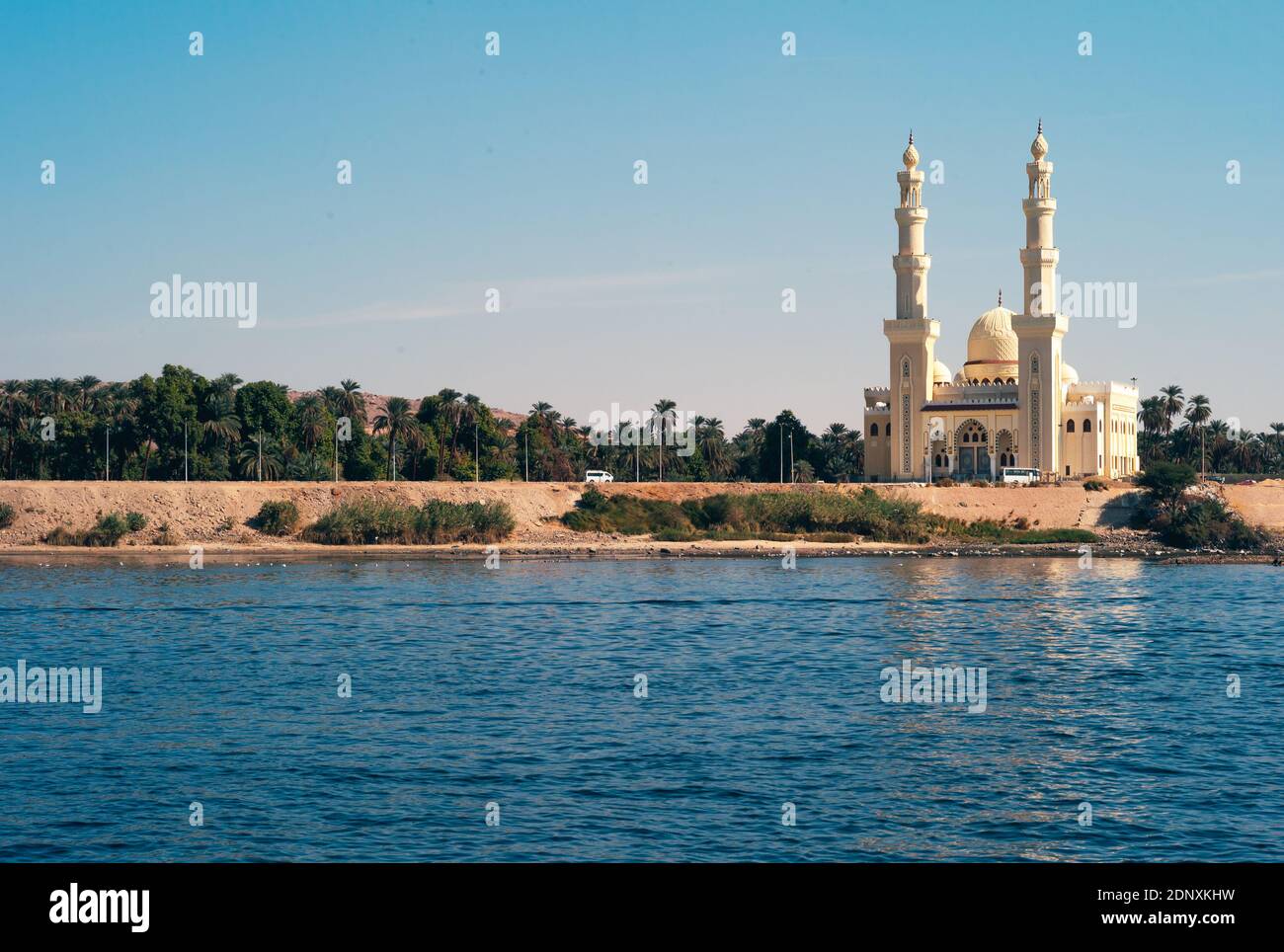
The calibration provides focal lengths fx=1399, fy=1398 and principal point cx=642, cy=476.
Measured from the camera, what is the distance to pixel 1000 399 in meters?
106

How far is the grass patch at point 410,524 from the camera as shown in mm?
82125

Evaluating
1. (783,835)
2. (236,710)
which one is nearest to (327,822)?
(783,835)

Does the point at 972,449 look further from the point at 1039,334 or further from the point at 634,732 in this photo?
the point at 634,732

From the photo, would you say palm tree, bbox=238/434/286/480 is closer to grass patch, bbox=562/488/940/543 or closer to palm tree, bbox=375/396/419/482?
palm tree, bbox=375/396/419/482

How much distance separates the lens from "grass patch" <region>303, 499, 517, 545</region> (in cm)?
8212

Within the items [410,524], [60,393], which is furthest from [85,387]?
[410,524]

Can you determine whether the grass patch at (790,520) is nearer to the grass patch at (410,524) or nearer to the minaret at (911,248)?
the grass patch at (410,524)

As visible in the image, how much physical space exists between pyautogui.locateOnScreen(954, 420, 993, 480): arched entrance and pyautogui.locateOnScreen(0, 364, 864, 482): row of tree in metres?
12.7

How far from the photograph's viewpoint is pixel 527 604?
2121 inches

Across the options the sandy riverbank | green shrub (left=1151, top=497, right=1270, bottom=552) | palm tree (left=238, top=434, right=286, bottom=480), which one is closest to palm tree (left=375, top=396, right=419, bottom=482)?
palm tree (left=238, top=434, right=286, bottom=480)

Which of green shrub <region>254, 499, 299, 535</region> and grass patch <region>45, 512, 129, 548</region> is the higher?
green shrub <region>254, 499, 299, 535</region>

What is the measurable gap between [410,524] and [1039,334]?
4912 cm
